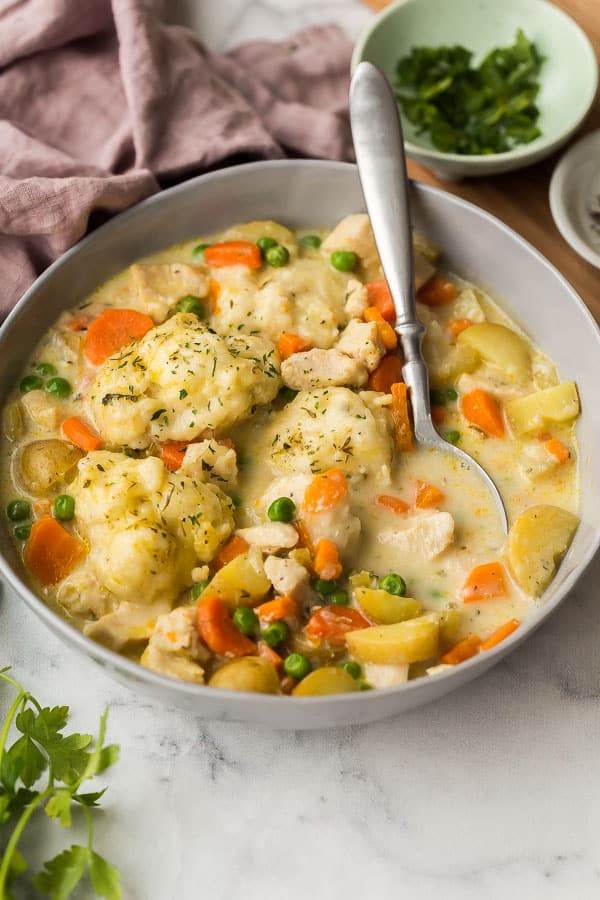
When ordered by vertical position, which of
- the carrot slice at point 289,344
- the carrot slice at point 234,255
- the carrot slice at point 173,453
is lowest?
the carrot slice at point 173,453

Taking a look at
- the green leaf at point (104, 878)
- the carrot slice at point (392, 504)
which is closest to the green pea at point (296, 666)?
the carrot slice at point (392, 504)

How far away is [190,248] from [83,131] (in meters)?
0.78

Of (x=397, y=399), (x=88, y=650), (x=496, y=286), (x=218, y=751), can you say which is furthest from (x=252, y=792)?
(x=496, y=286)

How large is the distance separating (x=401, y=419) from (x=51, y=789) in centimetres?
172

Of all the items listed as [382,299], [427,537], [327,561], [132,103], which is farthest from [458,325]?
[132,103]

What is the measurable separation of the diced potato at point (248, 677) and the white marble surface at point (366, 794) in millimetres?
321

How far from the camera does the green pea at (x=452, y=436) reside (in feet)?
12.6

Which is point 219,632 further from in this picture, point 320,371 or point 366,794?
point 320,371

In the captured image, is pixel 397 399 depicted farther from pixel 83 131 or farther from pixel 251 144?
pixel 83 131

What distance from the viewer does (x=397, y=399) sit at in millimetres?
3818

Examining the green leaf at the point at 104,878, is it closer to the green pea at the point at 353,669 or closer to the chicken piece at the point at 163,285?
the green pea at the point at 353,669

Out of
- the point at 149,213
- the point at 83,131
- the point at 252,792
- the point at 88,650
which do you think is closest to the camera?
the point at 88,650

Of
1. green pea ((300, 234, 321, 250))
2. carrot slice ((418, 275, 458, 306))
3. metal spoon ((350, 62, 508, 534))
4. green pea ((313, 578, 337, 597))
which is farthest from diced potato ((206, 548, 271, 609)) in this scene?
green pea ((300, 234, 321, 250))

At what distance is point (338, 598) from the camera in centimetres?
345
